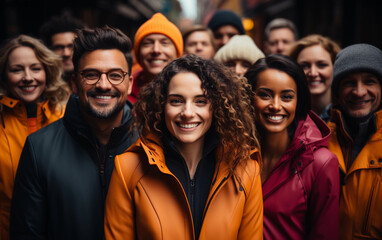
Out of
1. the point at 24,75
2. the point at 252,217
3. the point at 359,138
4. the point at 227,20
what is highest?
the point at 227,20

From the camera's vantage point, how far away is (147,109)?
2.37 m

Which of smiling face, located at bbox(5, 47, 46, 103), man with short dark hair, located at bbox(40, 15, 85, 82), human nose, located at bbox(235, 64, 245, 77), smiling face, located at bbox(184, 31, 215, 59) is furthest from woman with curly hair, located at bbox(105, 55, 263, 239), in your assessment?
man with short dark hair, located at bbox(40, 15, 85, 82)

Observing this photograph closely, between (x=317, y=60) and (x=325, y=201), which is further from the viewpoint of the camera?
(x=317, y=60)

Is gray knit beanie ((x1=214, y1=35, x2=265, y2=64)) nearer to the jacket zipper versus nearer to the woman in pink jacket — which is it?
the woman in pink jacket

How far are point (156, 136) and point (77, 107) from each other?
0.72 metres

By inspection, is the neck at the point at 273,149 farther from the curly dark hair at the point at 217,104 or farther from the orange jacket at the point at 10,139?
the orange jacket at the point at 10,139

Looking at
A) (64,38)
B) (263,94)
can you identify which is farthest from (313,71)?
(64,38)

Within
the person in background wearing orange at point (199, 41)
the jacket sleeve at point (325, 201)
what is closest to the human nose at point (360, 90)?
the jacket sleeve at point (325, 201)

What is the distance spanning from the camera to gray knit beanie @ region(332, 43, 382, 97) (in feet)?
8.93

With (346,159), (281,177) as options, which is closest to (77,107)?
(281,177)

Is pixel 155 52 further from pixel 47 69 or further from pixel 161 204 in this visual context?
pixel 161 204

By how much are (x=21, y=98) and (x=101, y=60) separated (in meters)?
1.07

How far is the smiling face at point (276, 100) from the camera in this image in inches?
99.0

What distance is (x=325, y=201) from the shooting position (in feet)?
7.51
